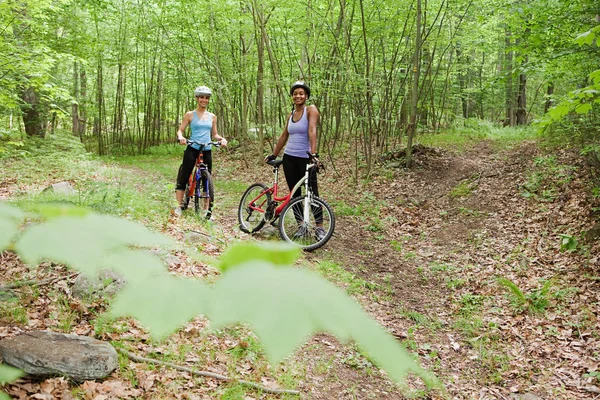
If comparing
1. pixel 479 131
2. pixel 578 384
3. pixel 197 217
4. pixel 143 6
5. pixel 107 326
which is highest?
pixel 143 6

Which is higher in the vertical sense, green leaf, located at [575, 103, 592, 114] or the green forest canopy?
the green forest canopy

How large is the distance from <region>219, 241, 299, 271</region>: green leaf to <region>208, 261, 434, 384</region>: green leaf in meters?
0.01

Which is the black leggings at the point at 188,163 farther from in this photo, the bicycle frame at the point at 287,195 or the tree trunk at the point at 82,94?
the tree trunk at the point at 82,94

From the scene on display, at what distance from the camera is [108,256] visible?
0.49 meters

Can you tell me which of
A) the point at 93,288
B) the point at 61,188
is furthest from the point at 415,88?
the point at 93,288

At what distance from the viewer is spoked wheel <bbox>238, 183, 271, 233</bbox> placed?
578 centimetres

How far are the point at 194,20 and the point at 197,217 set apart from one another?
930 centimetres

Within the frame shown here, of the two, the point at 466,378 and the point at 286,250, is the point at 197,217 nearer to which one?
the point at 466,378

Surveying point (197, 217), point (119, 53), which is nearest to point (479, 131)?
point (197, 217)

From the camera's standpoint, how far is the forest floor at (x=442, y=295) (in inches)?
124

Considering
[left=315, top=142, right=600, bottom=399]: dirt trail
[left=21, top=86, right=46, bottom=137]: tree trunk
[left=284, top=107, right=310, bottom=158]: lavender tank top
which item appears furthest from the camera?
[left=21, top=86, right=46, bottom=137]: tree trunk

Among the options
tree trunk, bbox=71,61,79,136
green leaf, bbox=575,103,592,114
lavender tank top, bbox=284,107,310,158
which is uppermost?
tree trunk, bbox=71,61,79,136

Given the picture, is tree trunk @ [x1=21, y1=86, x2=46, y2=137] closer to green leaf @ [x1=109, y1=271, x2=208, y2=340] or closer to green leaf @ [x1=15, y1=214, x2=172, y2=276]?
green leaf @ [x1=15, y1=214, x2=172, y2=276]

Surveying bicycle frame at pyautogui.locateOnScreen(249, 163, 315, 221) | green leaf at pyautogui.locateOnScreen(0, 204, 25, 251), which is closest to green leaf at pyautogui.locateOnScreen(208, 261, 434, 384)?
green leaf at pyautogui.locateOnScreen(0, 204, 25, 251)
